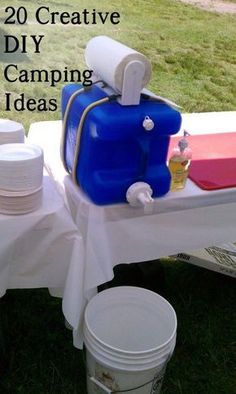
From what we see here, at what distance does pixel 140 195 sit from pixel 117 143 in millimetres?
153

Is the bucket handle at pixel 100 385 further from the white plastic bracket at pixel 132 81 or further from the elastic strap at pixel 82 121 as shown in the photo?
the white plastic bracket at pixel 132 81

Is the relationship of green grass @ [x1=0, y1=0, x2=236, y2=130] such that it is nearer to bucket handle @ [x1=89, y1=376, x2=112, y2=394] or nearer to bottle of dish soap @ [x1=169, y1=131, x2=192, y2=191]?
bottle of dish soap @ [x1=169, y1=131, x2=192, y2=191]

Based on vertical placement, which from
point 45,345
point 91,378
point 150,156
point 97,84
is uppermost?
point 97,84

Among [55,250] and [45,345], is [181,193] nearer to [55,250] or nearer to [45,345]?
[55,250]

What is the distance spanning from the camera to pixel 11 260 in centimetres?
131

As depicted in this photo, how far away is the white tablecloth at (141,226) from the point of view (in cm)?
133

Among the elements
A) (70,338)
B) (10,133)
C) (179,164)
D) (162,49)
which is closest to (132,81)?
(179,164)

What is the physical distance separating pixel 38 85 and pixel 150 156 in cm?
290

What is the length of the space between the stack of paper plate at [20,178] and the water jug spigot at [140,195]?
9.4 inches

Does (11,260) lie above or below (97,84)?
below

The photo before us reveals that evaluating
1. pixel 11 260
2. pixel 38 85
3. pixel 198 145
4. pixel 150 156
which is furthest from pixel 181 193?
pixel 38 85

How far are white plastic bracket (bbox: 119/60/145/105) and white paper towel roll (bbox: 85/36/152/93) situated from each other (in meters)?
0.02

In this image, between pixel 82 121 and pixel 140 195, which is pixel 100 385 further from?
pixel 82 121

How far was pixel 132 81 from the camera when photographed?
1.23 metres
